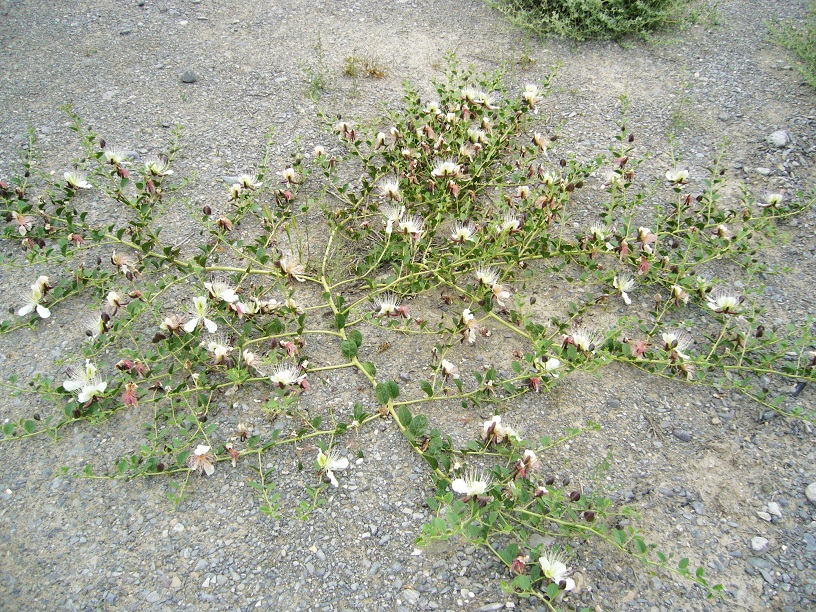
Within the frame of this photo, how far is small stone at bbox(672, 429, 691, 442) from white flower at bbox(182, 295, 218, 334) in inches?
78.0

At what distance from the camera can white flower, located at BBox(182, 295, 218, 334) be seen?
2906mm

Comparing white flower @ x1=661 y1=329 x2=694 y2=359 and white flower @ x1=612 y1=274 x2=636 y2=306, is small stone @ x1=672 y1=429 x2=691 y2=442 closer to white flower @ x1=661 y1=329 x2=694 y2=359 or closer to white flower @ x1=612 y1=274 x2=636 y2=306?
white flower @ x1=661 y1=329 x2=694 y2=359

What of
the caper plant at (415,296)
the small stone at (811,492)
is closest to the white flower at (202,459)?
the caper plant at (415,296)

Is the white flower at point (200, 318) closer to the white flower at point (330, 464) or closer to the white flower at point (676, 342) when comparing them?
the white flower at point (330, 464)

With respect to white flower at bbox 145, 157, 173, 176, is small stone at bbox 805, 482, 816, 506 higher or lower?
lower

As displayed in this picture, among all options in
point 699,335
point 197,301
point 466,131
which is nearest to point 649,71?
point 466,131

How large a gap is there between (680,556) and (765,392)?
91 cm

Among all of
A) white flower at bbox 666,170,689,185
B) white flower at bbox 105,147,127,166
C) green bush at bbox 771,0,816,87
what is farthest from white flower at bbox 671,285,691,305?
white flower at bbox 105,147,127,166

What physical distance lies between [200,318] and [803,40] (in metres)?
4.81

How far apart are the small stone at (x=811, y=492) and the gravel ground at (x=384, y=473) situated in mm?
53

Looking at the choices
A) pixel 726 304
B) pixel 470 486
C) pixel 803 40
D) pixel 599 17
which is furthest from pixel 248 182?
pixel 803 40

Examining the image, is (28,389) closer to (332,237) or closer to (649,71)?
(332,237)

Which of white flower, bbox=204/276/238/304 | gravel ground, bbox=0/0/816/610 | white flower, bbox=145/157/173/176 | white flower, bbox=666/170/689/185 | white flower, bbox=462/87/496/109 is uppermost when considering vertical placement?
white flower, bbox=462/87/496/109

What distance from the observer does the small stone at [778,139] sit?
421cm
